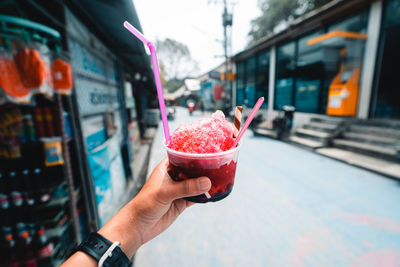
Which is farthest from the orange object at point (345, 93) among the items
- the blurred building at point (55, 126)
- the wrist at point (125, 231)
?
the wrist at point (125, 231)

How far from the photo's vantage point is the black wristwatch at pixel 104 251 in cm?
94

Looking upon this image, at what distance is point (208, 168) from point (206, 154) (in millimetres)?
114

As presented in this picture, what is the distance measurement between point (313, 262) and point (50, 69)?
336 cm

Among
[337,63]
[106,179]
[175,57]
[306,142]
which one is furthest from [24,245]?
[337,63]

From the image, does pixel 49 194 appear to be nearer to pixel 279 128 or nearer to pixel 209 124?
pixel 209 124

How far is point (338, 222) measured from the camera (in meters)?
2.66

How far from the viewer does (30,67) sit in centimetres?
155

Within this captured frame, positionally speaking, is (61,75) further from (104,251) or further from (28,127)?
(104,251)

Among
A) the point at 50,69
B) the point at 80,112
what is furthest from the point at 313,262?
the point at 50,69

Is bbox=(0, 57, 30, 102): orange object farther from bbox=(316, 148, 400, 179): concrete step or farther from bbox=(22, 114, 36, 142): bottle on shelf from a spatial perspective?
bbox=(316, 148, 400, 179): concrete step

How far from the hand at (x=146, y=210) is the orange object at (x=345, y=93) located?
686cm

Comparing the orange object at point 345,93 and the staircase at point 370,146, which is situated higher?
the orange object at point 345,93

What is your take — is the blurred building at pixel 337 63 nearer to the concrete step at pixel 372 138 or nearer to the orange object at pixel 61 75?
the concrete step at pixel 372 138

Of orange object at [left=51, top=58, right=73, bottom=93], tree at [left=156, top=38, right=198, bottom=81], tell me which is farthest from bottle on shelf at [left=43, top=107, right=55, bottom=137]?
tree at [left=156, top=38, right=198, bottom=81]
